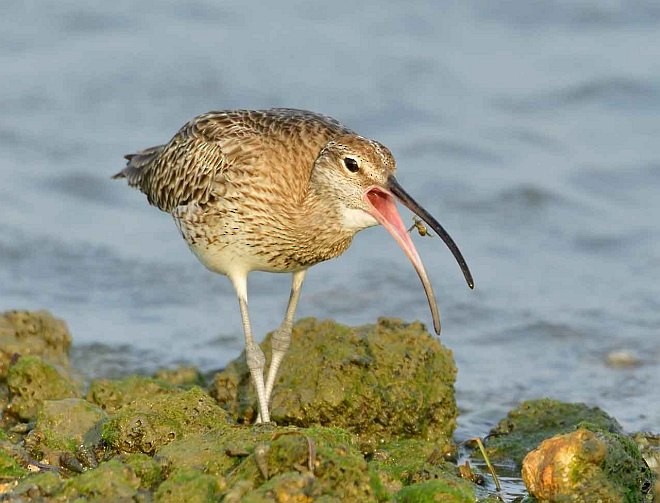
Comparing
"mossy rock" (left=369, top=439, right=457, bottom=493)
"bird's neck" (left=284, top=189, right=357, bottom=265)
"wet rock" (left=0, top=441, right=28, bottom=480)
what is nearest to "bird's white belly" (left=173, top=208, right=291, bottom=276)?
"bird's neck" (left=284, top=189, right=357, bottom=265)

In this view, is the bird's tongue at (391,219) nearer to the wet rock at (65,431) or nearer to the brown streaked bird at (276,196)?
the brown streaked bird at (276,196)

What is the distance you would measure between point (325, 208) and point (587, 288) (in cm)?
540

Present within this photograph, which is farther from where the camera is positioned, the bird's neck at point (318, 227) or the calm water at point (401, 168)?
the calm water at point (401, 168)

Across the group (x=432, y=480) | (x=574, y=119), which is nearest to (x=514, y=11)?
(x=574, y=119)

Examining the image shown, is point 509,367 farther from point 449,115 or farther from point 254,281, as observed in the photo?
point 449,115

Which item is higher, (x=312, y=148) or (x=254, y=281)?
(x=312, y=148)

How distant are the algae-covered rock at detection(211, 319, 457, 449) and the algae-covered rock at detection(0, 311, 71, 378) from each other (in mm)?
1655

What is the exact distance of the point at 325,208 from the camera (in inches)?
330

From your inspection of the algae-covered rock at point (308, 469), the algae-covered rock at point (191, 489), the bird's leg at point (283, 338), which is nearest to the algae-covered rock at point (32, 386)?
the bird's leg at point (283, 338)

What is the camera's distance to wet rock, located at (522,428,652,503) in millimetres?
7012

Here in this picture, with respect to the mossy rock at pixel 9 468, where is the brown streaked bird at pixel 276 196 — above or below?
above

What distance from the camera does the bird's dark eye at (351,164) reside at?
8.05 meters

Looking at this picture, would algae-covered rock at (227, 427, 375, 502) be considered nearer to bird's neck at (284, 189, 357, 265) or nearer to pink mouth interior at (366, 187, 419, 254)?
pink mouth interior at (366, 187, 419, 254)

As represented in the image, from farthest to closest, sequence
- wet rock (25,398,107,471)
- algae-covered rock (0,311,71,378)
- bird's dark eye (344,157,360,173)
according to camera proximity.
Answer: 1. algae-covered rock (0,311,71,378)
2. bird's dark eye (344,157,360,173)
3. wet rock (25,398,107,471)
